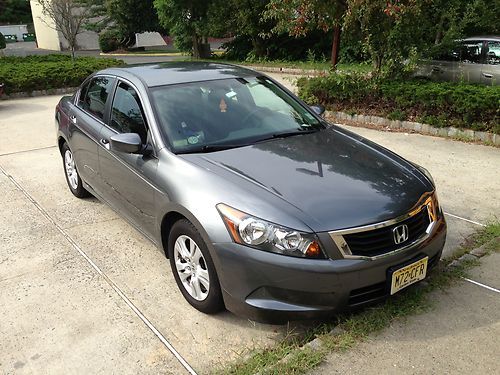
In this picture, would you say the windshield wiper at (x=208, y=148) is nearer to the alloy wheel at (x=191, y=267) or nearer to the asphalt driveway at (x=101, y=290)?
the alloy wheel at (x=191, y=267)

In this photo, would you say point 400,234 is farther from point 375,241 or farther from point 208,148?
point 208,148

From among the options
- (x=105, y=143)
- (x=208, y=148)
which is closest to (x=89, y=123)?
(x=105, y=143)

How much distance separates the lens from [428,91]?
7715mm

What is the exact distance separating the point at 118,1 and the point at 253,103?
104ft

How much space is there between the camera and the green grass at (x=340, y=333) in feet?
8.76

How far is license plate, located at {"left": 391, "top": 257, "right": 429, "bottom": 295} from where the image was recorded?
283 cm

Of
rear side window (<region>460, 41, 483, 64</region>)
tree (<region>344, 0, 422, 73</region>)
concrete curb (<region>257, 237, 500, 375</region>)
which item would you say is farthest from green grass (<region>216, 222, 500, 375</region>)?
rear side window (<region>460, 41, 483, 64</region>)

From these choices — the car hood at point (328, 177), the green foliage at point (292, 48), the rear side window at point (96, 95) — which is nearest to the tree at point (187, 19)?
the green foliage at point (292, 48)

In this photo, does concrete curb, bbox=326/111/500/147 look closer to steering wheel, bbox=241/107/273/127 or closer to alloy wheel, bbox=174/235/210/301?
steering wheel, bbox=241/107/273/127

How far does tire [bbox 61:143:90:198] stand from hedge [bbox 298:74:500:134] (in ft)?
17.4

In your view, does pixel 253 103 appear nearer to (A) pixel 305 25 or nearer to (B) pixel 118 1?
(A) pixel 305 25

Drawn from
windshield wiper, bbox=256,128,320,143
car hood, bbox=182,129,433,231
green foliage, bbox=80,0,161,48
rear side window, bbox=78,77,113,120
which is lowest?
car hood, bbox=182,129,433,231

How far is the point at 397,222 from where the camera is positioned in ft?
9.37

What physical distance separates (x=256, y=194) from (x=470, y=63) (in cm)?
905
